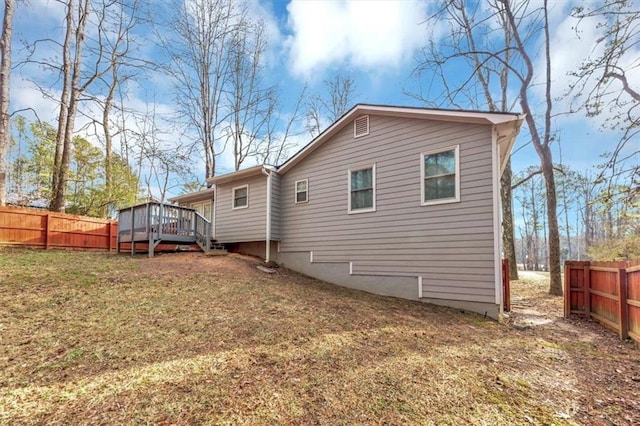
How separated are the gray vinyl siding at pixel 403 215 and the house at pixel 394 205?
24 millimetres

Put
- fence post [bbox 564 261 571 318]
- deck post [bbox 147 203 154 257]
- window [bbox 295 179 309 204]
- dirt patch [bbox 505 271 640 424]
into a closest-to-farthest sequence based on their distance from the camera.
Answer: dirt patch [bbox 505 271 640 424] < fence post [bbox 564 261 571 318] < deck post [bbox 147 203 154 257] < window [bbox 295 179 309 204]

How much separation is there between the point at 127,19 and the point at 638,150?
20916mm

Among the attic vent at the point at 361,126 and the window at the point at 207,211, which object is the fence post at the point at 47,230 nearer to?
the window at the point at 207,211

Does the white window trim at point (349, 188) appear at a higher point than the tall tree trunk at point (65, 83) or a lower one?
lower

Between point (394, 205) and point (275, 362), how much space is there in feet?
17.9

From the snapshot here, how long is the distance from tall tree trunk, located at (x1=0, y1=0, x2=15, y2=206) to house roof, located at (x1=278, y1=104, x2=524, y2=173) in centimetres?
1024

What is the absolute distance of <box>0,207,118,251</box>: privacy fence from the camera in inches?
411

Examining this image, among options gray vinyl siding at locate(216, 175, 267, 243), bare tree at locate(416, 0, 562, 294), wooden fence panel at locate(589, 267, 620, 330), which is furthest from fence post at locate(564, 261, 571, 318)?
gray vinyl siding at locate(216, 175, 267, 243)

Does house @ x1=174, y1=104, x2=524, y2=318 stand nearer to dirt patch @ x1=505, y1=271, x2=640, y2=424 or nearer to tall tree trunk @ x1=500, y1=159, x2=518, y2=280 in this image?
dirt patch @ x1=505, y1=271, x2=640, y2=424

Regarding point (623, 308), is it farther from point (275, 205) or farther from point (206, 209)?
point (206, 209)

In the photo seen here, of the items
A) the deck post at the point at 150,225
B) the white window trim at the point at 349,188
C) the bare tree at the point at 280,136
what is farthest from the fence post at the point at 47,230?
the white window trim at the point at 349,188

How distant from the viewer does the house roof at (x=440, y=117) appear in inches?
255

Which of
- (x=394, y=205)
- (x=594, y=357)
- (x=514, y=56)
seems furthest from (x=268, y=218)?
(x=514, y=56)

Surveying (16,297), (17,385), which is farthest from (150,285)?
(17,385)
